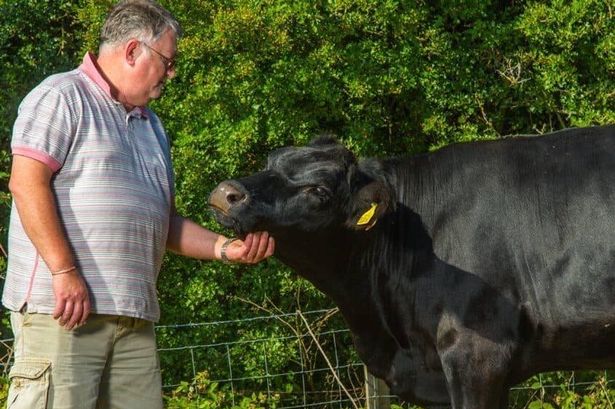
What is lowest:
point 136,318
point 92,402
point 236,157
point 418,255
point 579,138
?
point 92,402

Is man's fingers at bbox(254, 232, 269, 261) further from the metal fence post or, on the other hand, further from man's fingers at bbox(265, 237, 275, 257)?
the metal fence post

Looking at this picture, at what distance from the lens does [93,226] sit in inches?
169

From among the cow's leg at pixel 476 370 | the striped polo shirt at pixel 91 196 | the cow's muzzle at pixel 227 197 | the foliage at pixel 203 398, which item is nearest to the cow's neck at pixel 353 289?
the cow's leg at pixel 476 370

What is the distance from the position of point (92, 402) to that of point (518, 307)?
2.12 metres

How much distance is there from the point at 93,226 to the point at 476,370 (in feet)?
6.59

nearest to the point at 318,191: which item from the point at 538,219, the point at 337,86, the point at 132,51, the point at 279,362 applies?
the point at 538,219

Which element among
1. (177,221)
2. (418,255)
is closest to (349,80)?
(418,255)

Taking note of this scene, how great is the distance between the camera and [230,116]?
8359mm

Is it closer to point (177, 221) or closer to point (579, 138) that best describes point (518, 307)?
point (579, 138)

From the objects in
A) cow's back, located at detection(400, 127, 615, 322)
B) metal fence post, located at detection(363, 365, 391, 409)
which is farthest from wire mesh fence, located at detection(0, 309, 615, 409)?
cow's back, located at detection(400, 127, 615, 322)

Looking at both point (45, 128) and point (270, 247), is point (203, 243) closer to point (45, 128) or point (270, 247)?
point (270, 247)

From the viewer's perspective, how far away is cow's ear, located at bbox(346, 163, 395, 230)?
5.34 metres

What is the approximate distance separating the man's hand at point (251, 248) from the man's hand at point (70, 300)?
87 centimetres

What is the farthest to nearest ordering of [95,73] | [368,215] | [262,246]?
[368,215]
[262,246]
[95,73]
